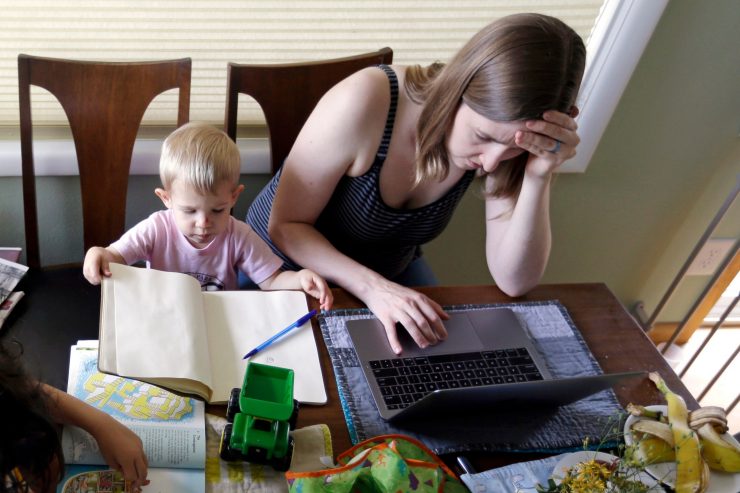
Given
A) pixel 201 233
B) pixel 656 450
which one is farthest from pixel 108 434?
pixel 656 450

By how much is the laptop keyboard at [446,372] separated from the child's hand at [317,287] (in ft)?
0.53

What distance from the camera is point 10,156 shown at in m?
1.62

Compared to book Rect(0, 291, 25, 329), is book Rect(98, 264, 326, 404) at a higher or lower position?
higher

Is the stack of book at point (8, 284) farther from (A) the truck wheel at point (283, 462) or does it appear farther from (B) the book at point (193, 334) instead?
(A) the truck wheel at point (283, 462)

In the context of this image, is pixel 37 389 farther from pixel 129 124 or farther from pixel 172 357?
pixel 129 124

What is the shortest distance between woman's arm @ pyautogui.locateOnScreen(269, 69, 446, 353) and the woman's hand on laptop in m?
0.03

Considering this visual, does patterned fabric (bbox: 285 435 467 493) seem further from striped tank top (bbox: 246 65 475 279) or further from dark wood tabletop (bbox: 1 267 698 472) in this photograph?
striped tank top (bbox: 246 65 475 279)

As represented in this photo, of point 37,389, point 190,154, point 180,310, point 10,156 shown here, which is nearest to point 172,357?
point 180,310

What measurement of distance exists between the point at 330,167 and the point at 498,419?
58 centimetres

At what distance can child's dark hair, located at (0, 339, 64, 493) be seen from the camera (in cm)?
68

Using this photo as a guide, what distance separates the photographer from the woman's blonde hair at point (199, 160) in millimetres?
1134

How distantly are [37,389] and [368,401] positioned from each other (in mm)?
463

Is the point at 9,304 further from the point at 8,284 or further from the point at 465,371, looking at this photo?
the point at 465,371

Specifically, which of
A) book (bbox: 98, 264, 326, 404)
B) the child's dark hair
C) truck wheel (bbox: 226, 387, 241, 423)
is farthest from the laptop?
the child's dark hair
